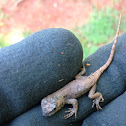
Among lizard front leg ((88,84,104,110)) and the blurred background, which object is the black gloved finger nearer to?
lizard front leg ((88,84,104,110))

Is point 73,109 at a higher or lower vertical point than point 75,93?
lower

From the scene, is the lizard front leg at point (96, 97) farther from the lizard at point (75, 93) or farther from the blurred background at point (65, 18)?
the blurred background at point (65, 18)

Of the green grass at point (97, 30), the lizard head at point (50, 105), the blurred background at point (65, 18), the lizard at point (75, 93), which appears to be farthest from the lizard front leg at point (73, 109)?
the blurred background at point (65, 18)

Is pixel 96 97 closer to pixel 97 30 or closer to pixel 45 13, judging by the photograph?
pixel 97 30

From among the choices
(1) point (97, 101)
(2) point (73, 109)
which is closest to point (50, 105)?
(2) point (73, 109)

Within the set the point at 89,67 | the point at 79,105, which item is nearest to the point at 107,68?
the point at 89,67
